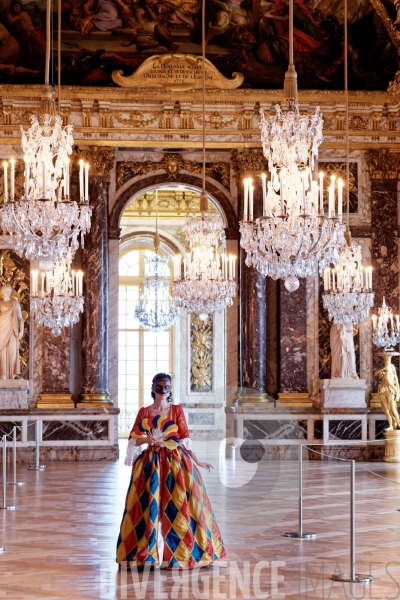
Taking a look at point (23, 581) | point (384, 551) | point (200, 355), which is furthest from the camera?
point (200, 355)

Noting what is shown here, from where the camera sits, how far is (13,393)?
18.4 meters

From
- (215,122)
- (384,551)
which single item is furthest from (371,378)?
(384,551)

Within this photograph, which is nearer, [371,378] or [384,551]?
[384,551]

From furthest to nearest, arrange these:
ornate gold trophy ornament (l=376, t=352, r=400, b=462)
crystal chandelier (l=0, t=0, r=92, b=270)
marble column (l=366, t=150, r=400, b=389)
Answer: marble column (l=366, t=150, r=400, b=389) < ornate gold trophy ornament (l=376, t=352, r=400, b=462) < crystal chandelier (l=0, t=0, r=92, b=270)

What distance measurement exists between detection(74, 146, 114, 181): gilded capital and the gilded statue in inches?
232

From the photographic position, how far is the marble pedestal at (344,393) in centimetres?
1880

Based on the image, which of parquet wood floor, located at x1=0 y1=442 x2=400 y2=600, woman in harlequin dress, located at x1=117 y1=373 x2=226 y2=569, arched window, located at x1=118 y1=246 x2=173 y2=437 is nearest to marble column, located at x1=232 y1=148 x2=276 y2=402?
parquet wood floor, located at x1=0 y1=442 x2=400 y2=600

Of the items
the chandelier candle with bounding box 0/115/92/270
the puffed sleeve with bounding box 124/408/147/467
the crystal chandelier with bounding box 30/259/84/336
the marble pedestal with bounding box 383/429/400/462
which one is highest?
the chandelier candle with bounding box 0/115/92/270

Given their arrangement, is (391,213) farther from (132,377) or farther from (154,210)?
(132,377)

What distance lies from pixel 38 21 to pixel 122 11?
1.51 meters

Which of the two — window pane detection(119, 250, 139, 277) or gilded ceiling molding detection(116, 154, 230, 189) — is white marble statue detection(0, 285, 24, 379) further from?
window pane detection(119, 250, 139, 277)

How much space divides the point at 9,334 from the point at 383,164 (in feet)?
24.0

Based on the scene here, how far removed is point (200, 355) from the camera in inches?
1032

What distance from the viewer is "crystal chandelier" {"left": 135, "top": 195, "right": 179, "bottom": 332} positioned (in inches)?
996
